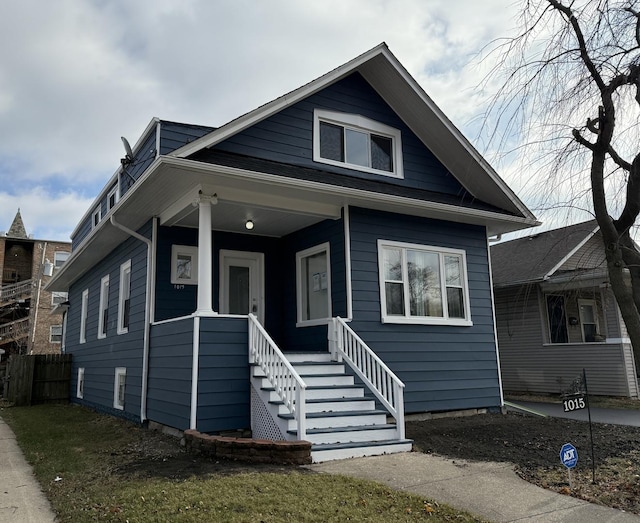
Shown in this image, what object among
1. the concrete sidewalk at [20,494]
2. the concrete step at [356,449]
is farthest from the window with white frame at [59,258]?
the concrete step at [356,449]

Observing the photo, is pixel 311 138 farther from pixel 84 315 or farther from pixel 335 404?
pixel 84 315

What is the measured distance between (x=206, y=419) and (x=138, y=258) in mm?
4050

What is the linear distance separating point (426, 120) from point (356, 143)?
151 centimetres

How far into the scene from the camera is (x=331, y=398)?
7.20 metres

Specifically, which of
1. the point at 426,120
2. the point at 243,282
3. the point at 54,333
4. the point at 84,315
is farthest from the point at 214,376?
the point at 54,333

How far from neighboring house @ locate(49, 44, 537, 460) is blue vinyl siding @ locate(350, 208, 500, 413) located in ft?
0.09

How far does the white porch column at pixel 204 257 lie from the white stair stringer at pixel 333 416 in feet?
3.57

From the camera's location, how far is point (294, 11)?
280 inches

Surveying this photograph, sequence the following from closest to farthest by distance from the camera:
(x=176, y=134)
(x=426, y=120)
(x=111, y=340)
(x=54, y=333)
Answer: (x=176, y=134) < (x=426, y=120) < (x=111, y=340) < (x=54, y=333)

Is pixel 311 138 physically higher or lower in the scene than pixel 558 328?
higher

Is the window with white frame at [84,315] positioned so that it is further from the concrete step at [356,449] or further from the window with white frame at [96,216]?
the concrete step at [356,449]

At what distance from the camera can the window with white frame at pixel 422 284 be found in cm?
911

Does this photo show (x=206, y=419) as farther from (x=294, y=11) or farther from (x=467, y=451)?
(x=294, y=11)

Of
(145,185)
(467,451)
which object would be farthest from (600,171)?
(145,185)
